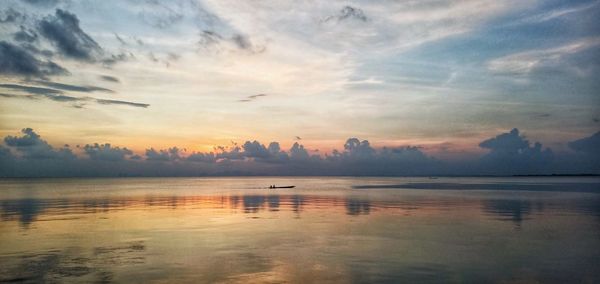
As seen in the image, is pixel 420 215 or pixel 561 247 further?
pixel 420 215

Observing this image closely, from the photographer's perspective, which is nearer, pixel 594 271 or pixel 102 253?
pixel 594 271

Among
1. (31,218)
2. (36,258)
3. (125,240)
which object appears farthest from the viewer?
(31,218)

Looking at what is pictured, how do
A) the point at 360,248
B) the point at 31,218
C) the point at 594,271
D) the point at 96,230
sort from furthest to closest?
the point at 31,218 < the point at 96,230 < the point at 360,248 < the point at 594,271

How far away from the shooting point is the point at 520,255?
25.6 metres

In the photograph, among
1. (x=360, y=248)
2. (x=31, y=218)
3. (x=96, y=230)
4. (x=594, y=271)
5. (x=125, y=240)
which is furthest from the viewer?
(x=31, y=218)

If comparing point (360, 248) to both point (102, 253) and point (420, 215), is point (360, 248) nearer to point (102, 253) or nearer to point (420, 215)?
point (102, 253)

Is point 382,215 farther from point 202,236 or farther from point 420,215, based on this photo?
point 202,236

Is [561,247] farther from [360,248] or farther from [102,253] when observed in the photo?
[102,253]

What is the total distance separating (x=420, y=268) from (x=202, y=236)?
1743 centimetres

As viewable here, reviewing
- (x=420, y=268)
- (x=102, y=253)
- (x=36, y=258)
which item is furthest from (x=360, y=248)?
(x=36, y=258)

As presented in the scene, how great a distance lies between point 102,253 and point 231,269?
30.6 ft

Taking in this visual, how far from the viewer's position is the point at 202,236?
1324 inches

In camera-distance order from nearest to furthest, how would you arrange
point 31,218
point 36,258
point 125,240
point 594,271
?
point 594,271
point 36,258
point 125,240
point 31,218

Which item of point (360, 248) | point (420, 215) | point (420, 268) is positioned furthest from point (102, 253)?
point (420, 215)
